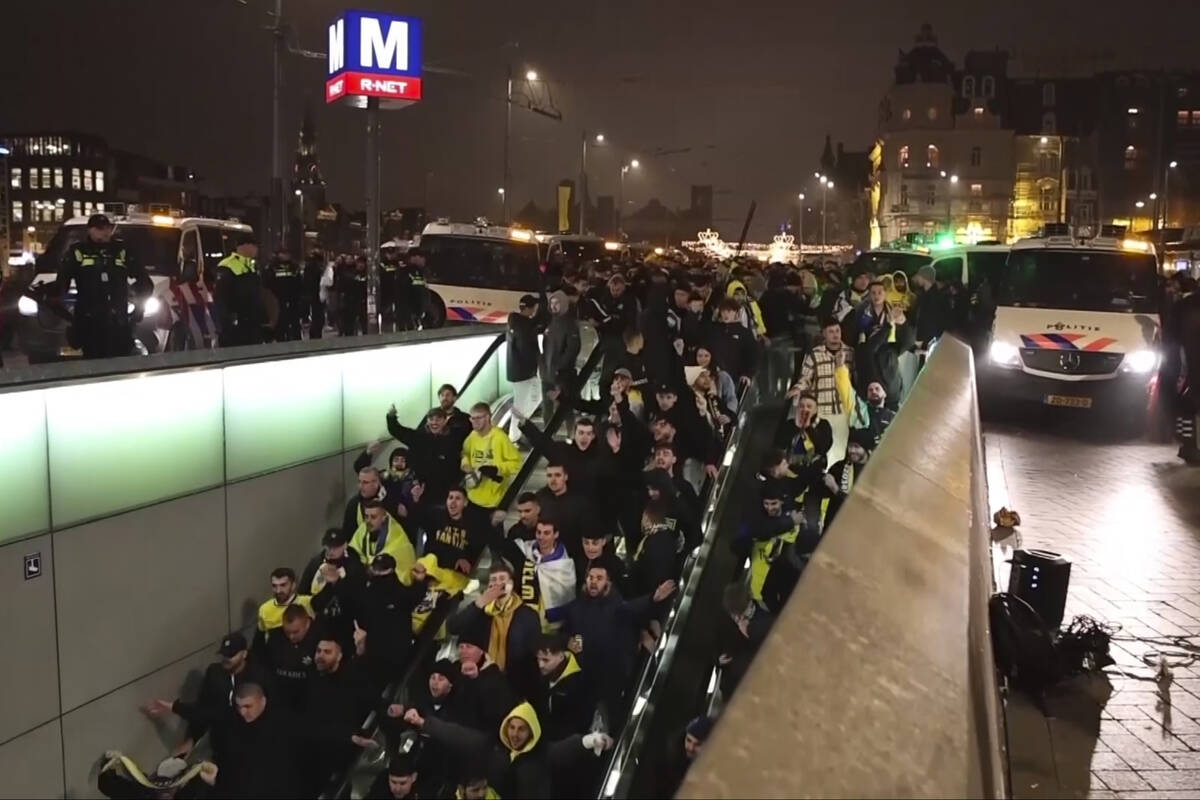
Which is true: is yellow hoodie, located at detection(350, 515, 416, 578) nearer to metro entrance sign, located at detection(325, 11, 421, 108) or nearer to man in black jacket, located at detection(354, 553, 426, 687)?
man in black jacket, located at detection(354, 553, 426, 687)

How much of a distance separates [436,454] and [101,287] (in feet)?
10.8

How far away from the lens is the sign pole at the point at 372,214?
605 inches

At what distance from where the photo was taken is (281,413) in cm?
1045

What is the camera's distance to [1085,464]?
14.0 metres

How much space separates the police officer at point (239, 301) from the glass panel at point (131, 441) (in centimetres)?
322

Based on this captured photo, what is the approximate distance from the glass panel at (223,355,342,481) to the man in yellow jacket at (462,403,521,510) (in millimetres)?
1636

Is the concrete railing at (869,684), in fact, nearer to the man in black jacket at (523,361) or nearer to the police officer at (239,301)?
the man in black jacket at (523,361)

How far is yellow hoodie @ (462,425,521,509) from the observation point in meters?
10.2

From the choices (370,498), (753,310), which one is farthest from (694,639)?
(753,310)

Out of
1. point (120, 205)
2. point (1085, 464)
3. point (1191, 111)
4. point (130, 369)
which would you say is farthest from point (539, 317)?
point (1191, 111)

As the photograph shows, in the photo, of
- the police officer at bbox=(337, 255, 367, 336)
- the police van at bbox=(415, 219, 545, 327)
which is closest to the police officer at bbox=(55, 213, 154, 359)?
the police officer at bbox=(337, 255, 367, 336)

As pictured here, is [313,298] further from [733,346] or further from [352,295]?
[733,346]

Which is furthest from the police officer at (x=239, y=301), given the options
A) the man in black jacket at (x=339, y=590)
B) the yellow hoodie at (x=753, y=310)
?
the yellow hoodie at (x=753, y=310)

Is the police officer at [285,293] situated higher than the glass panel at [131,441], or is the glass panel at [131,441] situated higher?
the police officer at [285,293]
